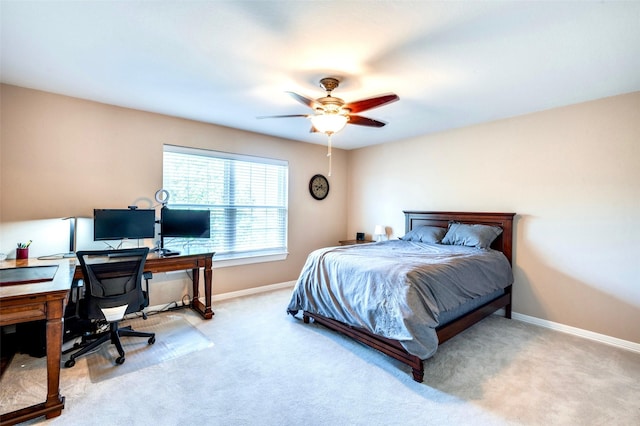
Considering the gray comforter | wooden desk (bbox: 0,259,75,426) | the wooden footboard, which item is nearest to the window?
the gray comforter

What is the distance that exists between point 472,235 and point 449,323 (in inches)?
57.8

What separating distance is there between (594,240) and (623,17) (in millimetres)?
2258

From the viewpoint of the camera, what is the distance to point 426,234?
412 cm

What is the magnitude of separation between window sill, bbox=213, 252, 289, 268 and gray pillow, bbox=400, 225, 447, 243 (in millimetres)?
2008

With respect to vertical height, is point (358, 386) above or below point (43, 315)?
below

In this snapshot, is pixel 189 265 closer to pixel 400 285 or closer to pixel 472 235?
pixel 400 285

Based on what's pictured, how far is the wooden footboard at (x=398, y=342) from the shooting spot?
88.4 inches

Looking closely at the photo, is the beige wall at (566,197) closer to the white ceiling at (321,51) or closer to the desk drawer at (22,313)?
the white ceiling at (321,51)

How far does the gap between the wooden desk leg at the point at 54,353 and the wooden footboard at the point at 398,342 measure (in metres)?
2.10

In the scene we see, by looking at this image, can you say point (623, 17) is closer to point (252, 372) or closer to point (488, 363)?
point (488, 363)

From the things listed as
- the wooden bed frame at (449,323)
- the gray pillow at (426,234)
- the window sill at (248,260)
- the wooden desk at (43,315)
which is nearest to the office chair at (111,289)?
the wooden desk at (43,315)

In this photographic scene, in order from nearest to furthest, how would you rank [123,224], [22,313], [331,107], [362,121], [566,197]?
[22,313]
[331,107]
[362,121]
[123,224]
[566,197]

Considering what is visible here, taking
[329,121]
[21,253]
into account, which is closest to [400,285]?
[329,121]

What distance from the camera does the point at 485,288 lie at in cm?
300
